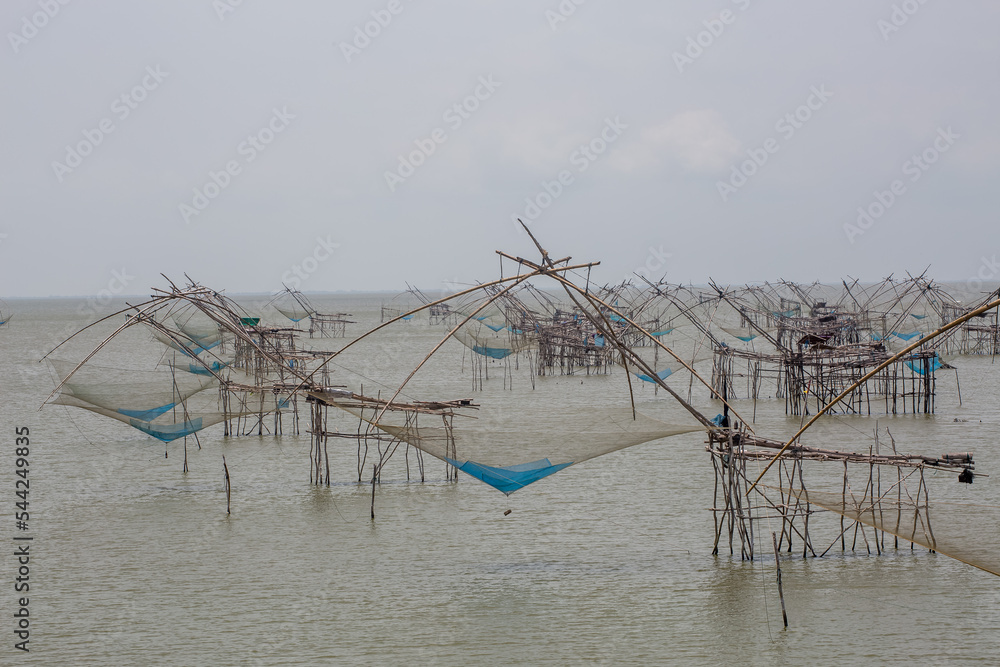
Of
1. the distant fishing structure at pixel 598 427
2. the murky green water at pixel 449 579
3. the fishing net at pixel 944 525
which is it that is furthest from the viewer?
the distant fishing structure at pixel 598 427

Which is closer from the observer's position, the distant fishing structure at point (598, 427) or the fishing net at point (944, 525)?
the fishing net at point (944, 525)

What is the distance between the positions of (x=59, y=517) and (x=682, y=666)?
236 inches

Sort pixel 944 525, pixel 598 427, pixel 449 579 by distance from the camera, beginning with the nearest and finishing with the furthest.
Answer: pixel 944 525 → pixel 449 579 → pixel 598 427

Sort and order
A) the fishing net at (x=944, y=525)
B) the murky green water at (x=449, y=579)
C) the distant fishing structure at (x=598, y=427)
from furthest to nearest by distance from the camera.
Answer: the distant fishing structure at (x=598, y=427)
the murky green water at (x=449, y=579)
the fishing net at (x=944, y=525)

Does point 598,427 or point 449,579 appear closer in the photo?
point 449,579

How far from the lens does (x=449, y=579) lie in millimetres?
6559

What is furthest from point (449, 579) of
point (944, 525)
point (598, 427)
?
point (944, 525)

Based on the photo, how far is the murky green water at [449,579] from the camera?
17.8ft

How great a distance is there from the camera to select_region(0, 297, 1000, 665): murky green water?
17.8ft

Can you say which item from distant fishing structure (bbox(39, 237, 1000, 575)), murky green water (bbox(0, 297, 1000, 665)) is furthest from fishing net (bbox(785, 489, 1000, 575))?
murky green water (bbox(0, 297, 1000, 665))

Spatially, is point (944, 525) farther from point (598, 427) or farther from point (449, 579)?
point (449, 579)

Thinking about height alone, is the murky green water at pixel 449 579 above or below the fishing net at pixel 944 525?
below

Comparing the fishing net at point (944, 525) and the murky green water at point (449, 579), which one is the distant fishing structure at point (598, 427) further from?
the murky green water at point (449, 579)

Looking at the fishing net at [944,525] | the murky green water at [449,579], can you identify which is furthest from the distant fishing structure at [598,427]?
the murky green water at [449,579]
